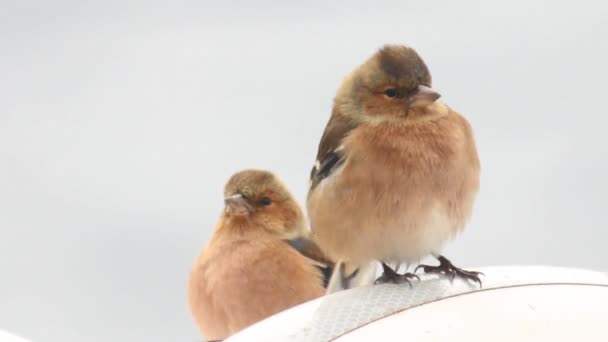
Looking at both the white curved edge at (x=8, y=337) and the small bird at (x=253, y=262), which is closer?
the white curved edge at (x=8, y=337)

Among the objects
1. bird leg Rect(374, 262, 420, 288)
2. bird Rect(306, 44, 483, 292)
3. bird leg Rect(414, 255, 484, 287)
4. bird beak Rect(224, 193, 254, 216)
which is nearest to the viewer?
bird leg Rect(414, 255, 484, 287)

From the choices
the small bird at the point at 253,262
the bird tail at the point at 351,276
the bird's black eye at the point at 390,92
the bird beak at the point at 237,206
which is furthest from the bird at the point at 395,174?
the bird beak at the point at 237,206

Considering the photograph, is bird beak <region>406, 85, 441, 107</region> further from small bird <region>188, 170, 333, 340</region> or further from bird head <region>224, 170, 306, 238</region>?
bird head <region>224, 170, 306, 238</region>

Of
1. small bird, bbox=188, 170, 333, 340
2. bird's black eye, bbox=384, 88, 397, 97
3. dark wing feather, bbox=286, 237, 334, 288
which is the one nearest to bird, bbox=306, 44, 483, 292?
bird's black eye, bbox=384, 88, 397, 97

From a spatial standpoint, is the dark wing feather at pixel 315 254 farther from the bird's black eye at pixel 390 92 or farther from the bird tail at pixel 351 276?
the bird's black eye at pixel 390 92

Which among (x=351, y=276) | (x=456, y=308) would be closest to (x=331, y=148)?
(x=351, y=276)

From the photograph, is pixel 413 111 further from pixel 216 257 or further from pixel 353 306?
pixel 216 257

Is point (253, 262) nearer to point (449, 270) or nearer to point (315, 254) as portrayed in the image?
point (315, 254)
